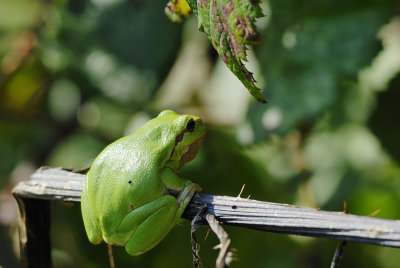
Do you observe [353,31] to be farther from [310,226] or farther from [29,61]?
[29,61]

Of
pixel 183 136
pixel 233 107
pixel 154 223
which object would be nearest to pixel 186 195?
pixel 154 223

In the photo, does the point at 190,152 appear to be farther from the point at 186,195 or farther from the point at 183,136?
the point at 186,195

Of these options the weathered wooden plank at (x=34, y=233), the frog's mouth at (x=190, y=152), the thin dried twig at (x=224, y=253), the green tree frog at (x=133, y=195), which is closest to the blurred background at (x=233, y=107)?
the frog's mouth at (x=190, y=152)

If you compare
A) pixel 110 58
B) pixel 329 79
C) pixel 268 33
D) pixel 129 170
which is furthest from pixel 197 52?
pixel 129 170

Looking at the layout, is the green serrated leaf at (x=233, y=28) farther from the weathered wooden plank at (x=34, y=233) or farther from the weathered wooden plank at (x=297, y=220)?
the weathered wooden plank at (x=34, y=233)

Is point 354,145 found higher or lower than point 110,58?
lower

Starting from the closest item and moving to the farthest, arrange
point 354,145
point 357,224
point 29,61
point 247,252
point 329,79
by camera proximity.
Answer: point 357,224 → point 329,79 → point 247,252 → point 354,145 → point 29,61
